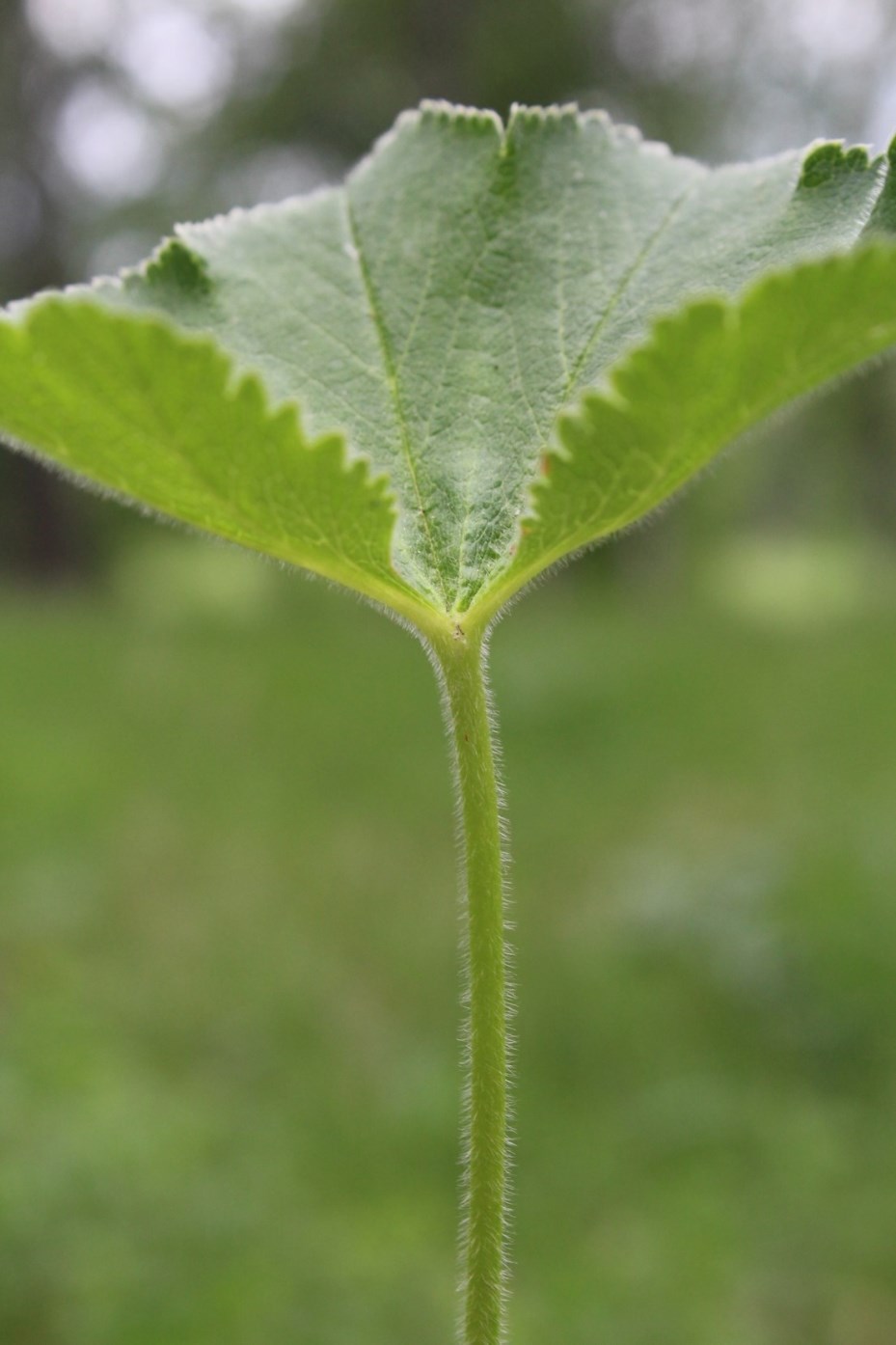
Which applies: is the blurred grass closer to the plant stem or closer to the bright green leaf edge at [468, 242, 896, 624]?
the plant stem

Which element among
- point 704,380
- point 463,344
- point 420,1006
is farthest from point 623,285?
point 420,1006

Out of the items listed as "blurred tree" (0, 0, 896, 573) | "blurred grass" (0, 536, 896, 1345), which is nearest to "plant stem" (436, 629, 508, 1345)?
A: "blurred grass" (0, 536, 896, 1345)

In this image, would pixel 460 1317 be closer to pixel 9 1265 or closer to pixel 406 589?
pixel 406 589

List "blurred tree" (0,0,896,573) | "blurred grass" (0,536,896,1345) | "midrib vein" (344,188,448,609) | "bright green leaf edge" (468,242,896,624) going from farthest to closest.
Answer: "blurred tree" (0,0,896,573) → "blurred grass" (0,536,896,1345) → "midrib vein" (344,188,448,609) → "bright green leaf edge" (468,242,896,624)

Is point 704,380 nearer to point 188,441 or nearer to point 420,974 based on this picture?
point 188,441

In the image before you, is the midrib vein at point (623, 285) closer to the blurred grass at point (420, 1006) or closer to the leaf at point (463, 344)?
the leaf at point (463, 344)

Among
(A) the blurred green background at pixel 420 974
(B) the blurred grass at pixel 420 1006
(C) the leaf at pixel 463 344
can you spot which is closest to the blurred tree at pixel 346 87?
(A) the blurred green background at pixel 420 974
